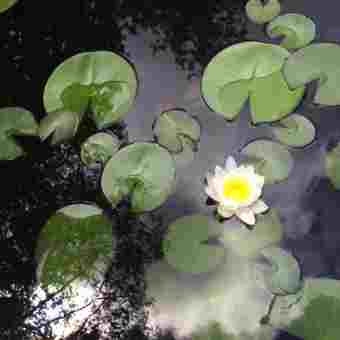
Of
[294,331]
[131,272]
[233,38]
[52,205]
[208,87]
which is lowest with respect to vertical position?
[294,331]

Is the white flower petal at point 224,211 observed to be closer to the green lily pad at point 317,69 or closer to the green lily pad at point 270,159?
the green lily pad at point 270,159

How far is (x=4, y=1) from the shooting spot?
46.3 inches

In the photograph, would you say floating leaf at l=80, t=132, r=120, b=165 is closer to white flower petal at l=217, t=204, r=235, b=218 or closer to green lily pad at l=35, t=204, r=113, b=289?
green lily pad at l=35, t=204, r=113, b=289

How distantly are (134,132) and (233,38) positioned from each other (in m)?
0.25

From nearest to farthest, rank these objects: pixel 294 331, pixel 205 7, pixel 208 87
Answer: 1. pixel 294 331
2. pixel 208 87
3. pixel 205 7

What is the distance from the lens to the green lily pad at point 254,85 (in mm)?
968

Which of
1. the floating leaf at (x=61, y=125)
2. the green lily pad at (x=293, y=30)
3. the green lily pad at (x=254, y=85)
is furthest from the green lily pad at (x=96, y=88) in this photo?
the green lily pad at (x=293, y=30)

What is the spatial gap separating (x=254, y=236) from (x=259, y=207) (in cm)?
5

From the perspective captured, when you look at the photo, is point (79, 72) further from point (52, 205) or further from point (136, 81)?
point (52, 205)

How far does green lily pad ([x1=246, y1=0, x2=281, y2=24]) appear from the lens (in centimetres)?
105

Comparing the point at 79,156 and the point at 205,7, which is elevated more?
the point at 205,7

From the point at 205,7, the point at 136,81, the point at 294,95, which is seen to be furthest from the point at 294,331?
the point at 205,7

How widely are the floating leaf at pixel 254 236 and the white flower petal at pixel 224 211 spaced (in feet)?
0.06

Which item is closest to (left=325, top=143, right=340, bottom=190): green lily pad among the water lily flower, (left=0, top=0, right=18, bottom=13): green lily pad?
the water lily flower
